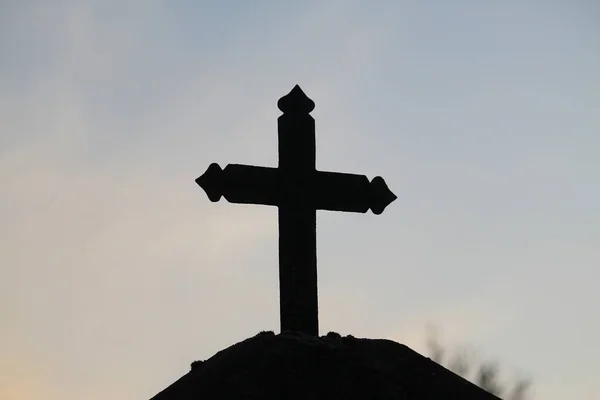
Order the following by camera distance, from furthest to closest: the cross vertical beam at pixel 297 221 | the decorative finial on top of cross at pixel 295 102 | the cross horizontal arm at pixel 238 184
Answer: the decorative finial on top of cross at pixel 295 102 < the cross horizontal arm at pixel 238 184 < the cross vertical beam at pixel 297 221

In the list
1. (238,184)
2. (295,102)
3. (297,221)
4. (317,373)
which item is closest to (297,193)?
(297,221)

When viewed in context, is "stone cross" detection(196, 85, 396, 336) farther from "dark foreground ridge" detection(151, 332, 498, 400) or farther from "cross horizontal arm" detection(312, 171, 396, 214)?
"dark foreground ridge" detection(151, 332, 498, 400)

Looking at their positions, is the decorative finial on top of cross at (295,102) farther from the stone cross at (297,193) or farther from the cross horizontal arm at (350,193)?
the cross horizontal arm at (350,193)

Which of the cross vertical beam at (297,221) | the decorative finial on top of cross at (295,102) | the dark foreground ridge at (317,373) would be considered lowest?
the dark foreground ridge at (317,373)

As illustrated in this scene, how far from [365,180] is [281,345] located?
2455mm

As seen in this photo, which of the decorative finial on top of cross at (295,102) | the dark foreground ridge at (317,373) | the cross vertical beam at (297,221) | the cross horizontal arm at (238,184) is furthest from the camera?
the decorative finial on top of cross at (295,102)

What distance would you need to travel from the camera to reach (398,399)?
4.52m

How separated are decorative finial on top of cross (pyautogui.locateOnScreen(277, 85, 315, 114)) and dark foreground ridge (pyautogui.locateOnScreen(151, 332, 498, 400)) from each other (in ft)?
7.27

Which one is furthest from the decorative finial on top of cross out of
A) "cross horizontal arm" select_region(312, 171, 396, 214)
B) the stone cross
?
"cross horizontal arm" select_region(312, 171, 396, 214)

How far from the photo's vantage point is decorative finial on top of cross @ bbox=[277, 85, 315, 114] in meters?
6.55

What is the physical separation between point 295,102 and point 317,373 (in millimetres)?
2597

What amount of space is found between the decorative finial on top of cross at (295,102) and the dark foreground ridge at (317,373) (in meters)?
2.22

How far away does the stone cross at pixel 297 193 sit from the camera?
6.05 m

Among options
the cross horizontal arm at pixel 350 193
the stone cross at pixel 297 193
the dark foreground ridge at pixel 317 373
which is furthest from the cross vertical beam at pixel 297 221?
the dark foreground ridge at pixel 317 373
